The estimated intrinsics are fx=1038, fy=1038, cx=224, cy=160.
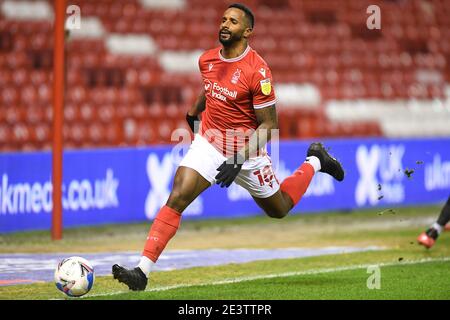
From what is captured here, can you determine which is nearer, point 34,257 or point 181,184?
point 181,184

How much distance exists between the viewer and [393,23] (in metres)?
25.6

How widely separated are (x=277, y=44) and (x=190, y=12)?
218 cm

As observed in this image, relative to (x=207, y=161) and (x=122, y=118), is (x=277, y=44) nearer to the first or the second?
(x=122, y=118)

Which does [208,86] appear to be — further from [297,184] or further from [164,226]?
[297,184]

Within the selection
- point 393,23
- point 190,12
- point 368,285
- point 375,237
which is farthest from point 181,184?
point 393,23

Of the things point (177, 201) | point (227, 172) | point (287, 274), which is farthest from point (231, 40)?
point (287, 274)

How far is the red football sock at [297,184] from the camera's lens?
1009cm

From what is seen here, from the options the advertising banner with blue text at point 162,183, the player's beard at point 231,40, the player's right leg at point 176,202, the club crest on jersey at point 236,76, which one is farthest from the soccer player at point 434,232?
the player's beard at point 231,40

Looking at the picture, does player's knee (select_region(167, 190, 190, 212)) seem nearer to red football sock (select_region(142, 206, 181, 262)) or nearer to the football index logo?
red football sock (select_region(142, 206, 181, 262))

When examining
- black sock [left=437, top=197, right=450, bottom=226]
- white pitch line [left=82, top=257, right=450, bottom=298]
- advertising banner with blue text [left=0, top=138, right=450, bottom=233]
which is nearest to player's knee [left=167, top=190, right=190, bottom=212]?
white pitch line [left=82, top=257, right=450, bottom=298]

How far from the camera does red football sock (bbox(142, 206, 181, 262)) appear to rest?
8688 millimetres

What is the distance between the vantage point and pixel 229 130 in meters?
9.24

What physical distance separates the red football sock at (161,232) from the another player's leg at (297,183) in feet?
3.92
